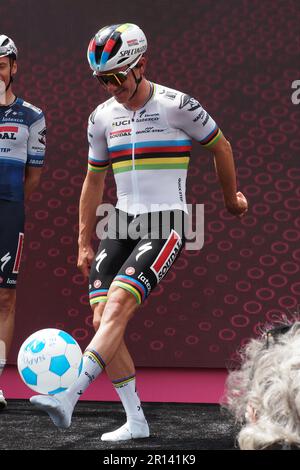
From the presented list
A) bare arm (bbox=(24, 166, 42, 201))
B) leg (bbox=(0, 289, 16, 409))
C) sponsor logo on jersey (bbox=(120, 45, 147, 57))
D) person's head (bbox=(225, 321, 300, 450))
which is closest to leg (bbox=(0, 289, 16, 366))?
leg (bbox=(0, 289, 16, 409))

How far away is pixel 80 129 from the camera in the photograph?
5.47 metres

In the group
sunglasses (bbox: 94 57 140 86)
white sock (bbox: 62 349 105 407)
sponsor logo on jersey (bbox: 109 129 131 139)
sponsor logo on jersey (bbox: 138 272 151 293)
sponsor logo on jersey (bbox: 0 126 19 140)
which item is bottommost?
white sock (bbox: 62 349 105 407)

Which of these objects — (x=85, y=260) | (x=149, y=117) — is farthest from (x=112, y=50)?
(x=85, y=260)

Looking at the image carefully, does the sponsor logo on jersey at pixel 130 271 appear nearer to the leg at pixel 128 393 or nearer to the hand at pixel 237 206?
the leg at pixel 128 393

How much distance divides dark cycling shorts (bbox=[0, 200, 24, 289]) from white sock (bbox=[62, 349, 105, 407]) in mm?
1500

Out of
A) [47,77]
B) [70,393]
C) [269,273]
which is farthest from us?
[47,77]

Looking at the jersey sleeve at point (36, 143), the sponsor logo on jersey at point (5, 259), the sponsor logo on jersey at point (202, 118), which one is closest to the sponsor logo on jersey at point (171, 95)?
the sponsor logo on jersey at point (202, 118)

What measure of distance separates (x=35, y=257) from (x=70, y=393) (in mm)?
3063

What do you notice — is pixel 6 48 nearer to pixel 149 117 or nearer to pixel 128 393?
pixel 149 117

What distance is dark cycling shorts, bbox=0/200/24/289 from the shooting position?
399 centimetres

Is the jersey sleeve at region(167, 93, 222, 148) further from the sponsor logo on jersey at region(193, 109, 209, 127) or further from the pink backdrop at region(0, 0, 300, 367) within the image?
the pink backdrop at region(0, 0, 300, 367)

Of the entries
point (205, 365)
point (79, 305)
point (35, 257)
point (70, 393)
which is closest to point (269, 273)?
point (205, 365)

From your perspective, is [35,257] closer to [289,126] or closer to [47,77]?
[47,77]

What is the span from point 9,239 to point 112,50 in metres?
1.46
